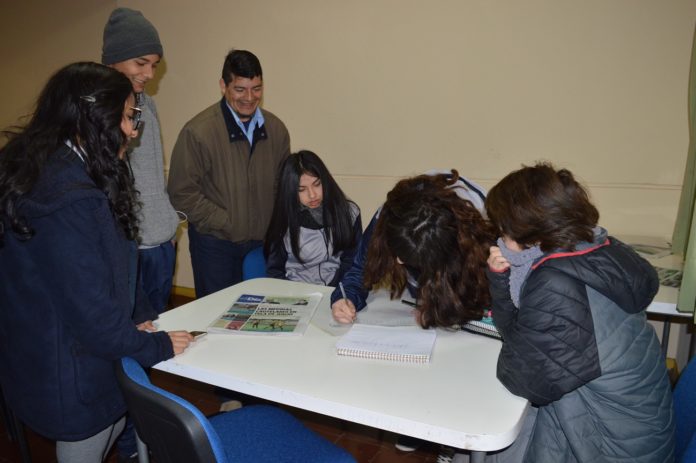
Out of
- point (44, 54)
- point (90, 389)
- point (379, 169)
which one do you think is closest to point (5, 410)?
point (90, 389)

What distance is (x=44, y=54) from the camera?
4.71m

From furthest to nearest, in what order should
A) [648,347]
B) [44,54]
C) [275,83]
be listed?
[44,54], [275,83], [648,347]

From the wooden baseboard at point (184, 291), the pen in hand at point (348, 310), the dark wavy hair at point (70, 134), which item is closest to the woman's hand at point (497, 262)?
the pen in hand at point (348, 310)

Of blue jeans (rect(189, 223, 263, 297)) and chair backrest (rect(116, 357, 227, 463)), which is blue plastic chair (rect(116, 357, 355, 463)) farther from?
blue jeans (rect(189, 223, 263, 297))

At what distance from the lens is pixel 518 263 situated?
4.31 ft

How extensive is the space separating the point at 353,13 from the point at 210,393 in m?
2.43

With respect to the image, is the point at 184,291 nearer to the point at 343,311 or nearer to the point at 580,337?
the point at 343,311

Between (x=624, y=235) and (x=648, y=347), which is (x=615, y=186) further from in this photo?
(x=648, y=347)

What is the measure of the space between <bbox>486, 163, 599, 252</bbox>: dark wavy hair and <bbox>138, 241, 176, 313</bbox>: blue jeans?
1504mm

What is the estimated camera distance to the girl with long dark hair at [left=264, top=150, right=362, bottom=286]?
223 centimetres

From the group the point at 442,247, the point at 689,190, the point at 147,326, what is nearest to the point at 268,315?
the point at 147,326

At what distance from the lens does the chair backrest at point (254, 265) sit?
2.27 metres

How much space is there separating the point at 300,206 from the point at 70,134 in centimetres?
115

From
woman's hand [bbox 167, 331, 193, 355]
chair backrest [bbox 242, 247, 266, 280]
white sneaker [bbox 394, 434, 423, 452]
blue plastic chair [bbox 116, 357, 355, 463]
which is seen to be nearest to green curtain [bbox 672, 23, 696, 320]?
white sneaker [bbox 394, 434, 423, 452]
